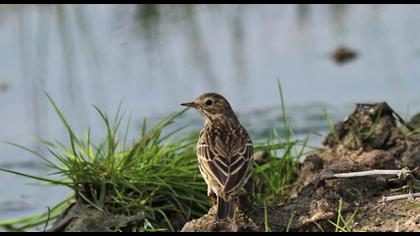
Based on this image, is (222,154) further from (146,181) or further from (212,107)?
(212,107)

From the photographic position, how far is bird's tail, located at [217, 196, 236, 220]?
722cm

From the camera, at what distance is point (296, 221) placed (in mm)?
7500

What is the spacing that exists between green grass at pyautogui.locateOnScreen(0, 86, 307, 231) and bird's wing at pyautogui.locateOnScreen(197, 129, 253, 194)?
535mm

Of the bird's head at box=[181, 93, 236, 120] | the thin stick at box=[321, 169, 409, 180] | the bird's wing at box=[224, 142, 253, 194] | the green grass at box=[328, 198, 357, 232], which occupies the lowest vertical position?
the green grass at box=[328, 198, 357, 232]

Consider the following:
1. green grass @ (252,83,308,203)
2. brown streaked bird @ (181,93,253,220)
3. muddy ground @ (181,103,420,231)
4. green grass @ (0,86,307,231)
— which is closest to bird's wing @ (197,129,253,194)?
brown streaked bird @ (181,93,253,220)

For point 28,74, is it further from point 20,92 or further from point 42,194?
point 42,194

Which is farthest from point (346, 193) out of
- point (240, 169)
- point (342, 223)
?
point (240, 169)

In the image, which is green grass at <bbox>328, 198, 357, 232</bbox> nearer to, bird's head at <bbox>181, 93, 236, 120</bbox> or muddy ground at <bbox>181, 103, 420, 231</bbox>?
muddy ground at <bbox>181, 103, 420, 231</bbox>

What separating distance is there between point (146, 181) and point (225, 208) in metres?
1.25

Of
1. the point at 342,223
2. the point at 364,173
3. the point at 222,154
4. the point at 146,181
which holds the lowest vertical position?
the point at 342,223

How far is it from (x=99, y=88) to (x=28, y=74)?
94 cm

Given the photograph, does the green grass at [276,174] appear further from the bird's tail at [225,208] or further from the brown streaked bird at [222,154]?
the bird's tail at [225,208]

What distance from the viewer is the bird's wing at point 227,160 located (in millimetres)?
7582

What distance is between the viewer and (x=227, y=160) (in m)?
7.88
